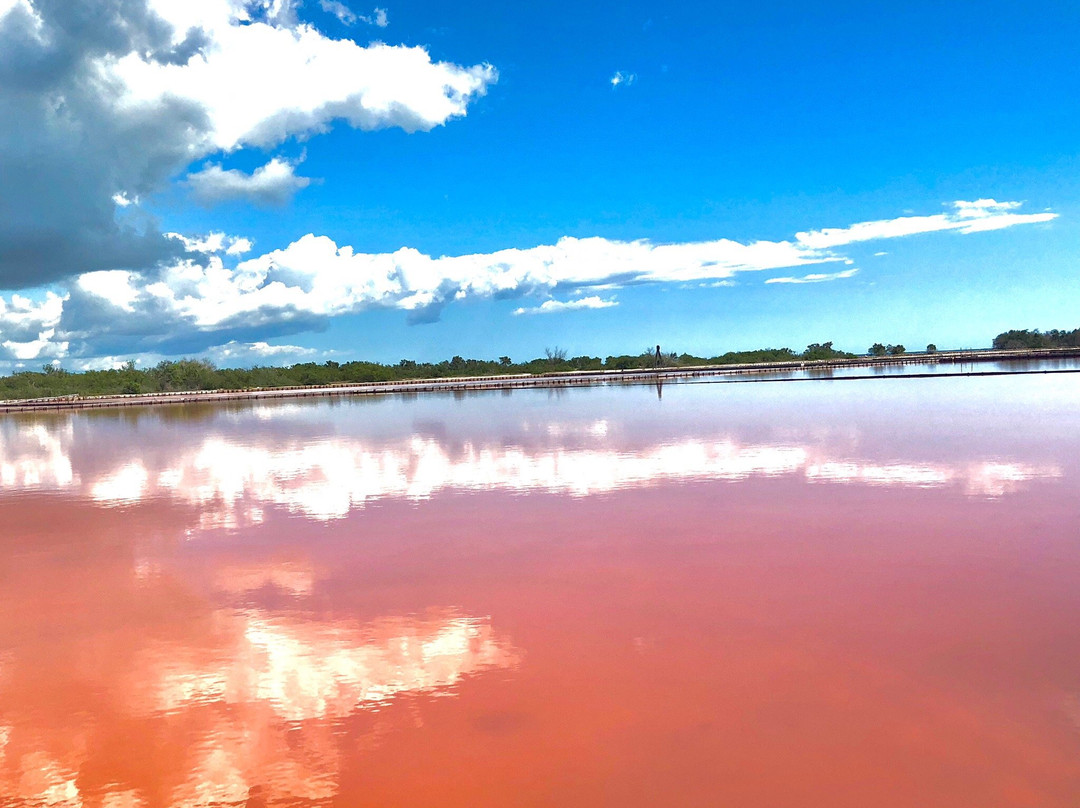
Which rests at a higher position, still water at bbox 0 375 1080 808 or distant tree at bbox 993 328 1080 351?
distant tree at bbox 993 328 1080 351

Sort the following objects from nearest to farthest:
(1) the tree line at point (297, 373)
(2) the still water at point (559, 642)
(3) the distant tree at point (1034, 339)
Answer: (2) the still water at point (559, 642)
(1) the tree line at point (297, 373)
(3) the distant tree at point (1034, 339)

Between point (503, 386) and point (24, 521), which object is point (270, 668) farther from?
point (503, 386)

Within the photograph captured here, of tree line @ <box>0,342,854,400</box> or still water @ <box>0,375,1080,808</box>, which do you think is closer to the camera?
still water @ <box>0,375,1080,808</box>

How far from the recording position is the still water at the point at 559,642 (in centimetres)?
446

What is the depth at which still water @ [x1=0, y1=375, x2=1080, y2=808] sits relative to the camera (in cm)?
446

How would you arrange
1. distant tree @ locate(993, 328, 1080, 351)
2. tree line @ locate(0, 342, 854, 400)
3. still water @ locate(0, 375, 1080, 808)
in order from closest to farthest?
1. still water @ locate(0, 375, 1080, 808)
2. tree line @ locate(0, 342, 854, 400)
3. distant tree @ locate(993, 328, 1080, 351)

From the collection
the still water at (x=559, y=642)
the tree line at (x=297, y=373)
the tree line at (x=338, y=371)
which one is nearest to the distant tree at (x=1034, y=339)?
the tree line at (x=338, y=371)

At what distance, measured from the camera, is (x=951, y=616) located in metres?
6.42

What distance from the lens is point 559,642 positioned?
20.5 feet

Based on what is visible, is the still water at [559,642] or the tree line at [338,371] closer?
the still water at [559,642]

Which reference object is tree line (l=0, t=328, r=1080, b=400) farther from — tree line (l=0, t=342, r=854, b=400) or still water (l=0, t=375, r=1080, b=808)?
still water (l=0, t=375, r=1080, b=808)

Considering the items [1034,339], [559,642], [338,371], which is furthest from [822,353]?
[559,642]

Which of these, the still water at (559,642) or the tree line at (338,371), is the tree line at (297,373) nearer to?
the tree line at (338,371)

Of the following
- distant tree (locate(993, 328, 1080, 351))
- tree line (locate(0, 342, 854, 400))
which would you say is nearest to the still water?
tree line (locate(0, 342, 854, 400))
